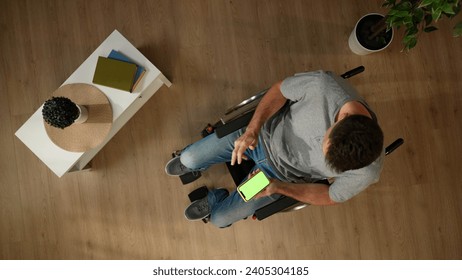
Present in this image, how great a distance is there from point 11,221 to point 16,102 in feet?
Result: 2.63

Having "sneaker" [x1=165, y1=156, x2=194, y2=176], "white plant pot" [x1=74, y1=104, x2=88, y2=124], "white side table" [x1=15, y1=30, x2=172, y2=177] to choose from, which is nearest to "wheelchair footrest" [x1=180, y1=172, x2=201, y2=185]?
"sneaker" [x1=165, y1=156, x2=194, y2=176]

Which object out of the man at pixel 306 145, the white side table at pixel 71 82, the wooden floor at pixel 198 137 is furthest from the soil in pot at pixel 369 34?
the white side table at pixel 71 82

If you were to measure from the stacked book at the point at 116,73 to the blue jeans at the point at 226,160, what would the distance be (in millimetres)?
470

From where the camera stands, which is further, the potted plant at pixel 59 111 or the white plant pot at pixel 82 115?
the white plant pot at pixel 82 115

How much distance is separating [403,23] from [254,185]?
0.99 meters

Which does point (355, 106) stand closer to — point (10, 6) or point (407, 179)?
point (407, 179)

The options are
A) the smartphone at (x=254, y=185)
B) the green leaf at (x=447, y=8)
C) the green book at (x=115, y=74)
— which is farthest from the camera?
the green book at (x=115, y=74)

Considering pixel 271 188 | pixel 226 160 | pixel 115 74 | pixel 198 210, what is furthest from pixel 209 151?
pixel 115 74

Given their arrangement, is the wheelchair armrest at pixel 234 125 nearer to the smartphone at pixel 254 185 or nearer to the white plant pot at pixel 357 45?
the smartphone at pixel 254 185

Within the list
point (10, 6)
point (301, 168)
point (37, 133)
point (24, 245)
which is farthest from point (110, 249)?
point (10, 6)

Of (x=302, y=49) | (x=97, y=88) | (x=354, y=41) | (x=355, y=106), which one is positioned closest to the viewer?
(x=355, y=106)

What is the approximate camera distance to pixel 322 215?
226cm

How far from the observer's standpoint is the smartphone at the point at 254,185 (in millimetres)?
1536

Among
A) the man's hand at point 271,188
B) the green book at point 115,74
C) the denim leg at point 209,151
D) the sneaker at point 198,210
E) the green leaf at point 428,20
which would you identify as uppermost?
→ the green book at point 115,74
